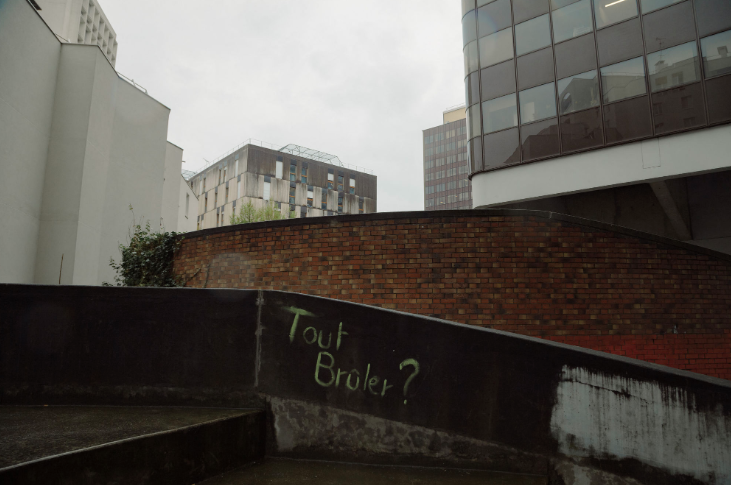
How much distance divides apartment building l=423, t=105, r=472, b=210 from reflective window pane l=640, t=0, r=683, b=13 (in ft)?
275

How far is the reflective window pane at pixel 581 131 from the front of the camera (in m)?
→ 11.8

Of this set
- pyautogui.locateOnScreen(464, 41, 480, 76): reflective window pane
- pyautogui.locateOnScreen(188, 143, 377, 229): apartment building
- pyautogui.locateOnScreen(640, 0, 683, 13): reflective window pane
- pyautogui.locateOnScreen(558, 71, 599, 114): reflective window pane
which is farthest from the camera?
pyautogui.locateOnScreen(188, 143, 377, 229): apartment building

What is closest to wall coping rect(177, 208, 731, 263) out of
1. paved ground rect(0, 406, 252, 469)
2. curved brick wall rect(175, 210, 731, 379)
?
curved brick wall rect(175, 210, 731, 379)

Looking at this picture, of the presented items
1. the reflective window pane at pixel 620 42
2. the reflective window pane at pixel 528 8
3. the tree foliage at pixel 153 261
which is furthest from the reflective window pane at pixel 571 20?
the tree foliage at pixel 153 261

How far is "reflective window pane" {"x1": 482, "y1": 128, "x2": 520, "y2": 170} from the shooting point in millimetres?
13133

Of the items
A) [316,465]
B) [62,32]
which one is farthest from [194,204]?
[316,465]

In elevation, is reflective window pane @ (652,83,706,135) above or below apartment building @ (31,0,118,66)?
below

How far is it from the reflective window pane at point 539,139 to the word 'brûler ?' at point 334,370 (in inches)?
408

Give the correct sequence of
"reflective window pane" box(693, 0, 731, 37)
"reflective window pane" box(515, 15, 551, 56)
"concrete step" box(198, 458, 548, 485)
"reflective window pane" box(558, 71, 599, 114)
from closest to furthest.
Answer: "concrete step" box(198, 458, 548, 485) < "reflective window pane" box(693, 0, 731, 37) < "reflective window pane" box(558, 71, 599, 114) < "reflective window pane" box(515, 15, 551, 56)

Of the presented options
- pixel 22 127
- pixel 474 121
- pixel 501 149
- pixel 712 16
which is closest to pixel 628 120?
pixel 712 16

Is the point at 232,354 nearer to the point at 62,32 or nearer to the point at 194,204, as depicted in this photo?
the point at 194,204

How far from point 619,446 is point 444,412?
129 centimetres

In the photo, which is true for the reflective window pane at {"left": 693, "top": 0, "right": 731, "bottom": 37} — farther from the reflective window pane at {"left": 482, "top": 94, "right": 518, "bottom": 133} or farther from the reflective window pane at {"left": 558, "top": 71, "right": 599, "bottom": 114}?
the reflective window pane at {"left": 482, "top": 94, "right": 518, "bottom": 133}

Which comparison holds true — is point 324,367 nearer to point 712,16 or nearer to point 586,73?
point 586,73
